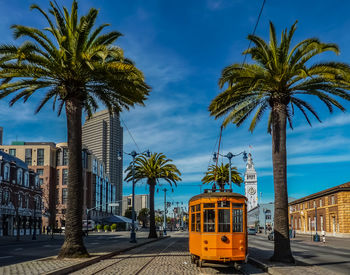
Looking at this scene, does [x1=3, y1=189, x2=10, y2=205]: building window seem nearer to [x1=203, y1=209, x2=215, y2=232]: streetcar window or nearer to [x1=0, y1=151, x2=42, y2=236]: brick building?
[x1=0, y1=151, x2=42, y2=236]: brick building

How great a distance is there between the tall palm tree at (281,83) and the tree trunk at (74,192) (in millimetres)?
6761

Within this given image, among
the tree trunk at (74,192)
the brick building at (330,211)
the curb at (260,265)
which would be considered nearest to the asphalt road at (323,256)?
the curb at (260,265)

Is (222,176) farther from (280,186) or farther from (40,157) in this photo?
(40,157)

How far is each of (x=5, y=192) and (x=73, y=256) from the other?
139 ft

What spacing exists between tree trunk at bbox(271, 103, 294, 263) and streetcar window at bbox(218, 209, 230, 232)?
354cm

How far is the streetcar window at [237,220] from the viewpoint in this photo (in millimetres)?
14805

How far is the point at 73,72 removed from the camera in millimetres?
18828

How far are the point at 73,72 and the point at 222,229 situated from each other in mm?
9871

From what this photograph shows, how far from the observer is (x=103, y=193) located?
13638 cm

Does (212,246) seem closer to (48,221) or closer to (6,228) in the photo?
(6,228)

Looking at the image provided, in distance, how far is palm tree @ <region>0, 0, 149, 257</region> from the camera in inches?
719

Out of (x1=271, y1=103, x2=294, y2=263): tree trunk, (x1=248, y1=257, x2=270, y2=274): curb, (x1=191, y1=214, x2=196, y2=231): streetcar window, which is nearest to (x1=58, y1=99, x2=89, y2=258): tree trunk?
(x1=191, y1=214, x2=196, y2=231): streetcar window

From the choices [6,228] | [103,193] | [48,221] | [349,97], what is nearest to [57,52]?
[349,97]

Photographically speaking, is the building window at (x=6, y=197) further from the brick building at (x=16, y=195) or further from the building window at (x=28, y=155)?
the building window at (x=28, y=155)
